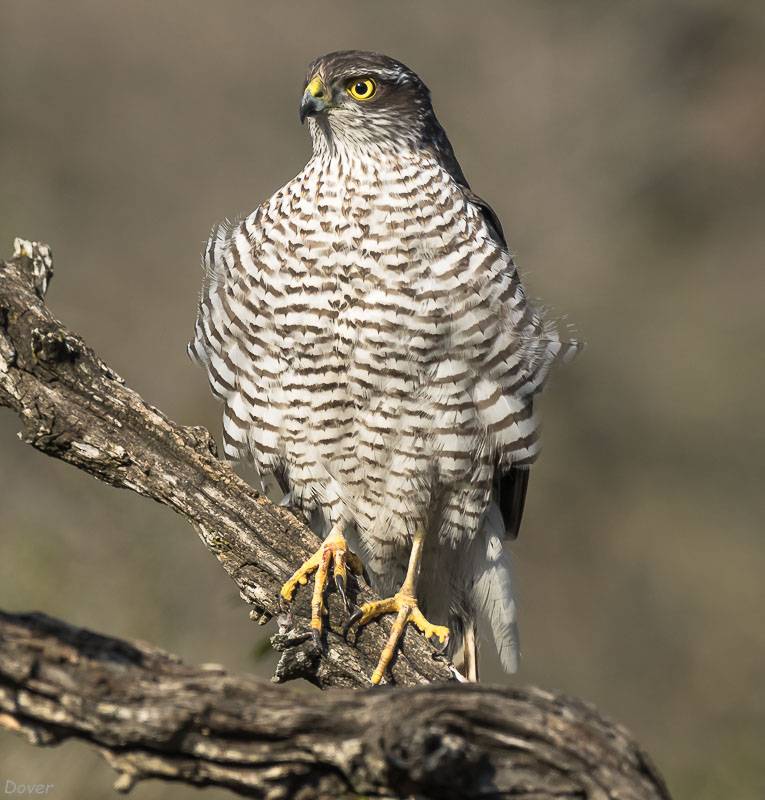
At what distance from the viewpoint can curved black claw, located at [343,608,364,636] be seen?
10.3ft

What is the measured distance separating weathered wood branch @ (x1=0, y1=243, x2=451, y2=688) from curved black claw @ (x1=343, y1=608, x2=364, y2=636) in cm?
2

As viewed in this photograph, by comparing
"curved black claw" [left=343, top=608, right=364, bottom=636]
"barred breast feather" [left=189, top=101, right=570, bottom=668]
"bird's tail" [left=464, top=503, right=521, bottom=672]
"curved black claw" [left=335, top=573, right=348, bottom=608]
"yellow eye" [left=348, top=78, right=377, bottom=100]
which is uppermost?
"yellow eye" [left=348, top=78, right=377, bottom=100]

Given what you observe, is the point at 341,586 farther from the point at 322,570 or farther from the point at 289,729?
the point at 289,729

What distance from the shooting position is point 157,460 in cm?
302

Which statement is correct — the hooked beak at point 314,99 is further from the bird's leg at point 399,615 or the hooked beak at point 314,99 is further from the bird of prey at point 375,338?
the bird's leg at point 399,615

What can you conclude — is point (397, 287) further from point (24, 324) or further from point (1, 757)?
point (1, 757)

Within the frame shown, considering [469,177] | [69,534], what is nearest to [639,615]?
[469,177]

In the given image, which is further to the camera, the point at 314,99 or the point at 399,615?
the point at 314,99

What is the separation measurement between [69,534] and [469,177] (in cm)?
519

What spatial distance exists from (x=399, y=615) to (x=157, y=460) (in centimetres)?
99

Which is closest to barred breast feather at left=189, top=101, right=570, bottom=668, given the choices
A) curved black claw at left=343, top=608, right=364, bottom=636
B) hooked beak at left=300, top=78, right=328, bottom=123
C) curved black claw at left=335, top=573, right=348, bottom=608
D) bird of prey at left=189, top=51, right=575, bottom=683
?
bird of prey at left=189, top=51, right=575, bottom=683

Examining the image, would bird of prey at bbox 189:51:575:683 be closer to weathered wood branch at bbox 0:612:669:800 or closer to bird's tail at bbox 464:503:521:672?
bird's tail at bbox 464:503:521:672

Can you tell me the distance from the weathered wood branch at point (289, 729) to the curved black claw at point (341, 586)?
135 centimetres

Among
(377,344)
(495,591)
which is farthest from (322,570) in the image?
(495,591)
